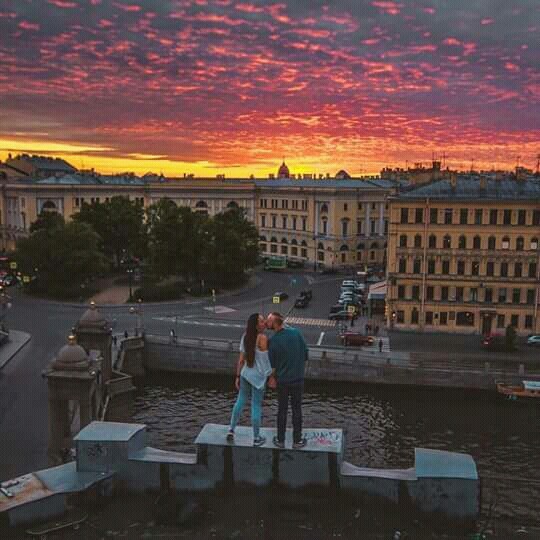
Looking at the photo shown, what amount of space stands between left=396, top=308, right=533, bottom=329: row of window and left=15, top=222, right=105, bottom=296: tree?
3245cm

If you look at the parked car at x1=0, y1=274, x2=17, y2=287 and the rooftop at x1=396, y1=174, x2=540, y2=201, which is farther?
the parked car at x1=0, y1=274, x2=17, y2=287

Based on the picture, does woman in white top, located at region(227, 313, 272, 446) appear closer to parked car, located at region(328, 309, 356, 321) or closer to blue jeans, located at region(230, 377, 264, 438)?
blue jeans, located at region(230, 377, 264, 438)

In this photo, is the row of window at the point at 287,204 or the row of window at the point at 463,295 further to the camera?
the row of window at the point at 287,204

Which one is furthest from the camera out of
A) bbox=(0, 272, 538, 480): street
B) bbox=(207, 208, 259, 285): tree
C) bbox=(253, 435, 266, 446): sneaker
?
bbox=(207, 208, 259, 285): tree

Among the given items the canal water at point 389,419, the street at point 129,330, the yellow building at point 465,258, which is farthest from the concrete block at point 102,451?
the yellow building at point 465,258

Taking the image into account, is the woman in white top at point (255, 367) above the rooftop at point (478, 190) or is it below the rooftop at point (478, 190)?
below

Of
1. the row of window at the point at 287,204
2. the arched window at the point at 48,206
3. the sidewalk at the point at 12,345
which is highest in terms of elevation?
the row of window at the point at 287,204

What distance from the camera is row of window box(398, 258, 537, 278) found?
169 feet

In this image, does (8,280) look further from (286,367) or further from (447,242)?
(286,367)

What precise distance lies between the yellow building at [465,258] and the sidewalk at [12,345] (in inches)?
1101

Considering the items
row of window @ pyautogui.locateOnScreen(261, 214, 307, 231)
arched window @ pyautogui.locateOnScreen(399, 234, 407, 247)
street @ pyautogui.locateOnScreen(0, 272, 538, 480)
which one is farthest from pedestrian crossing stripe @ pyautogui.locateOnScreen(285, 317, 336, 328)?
row of window @ pyautogui.locateOnScreen(261, 214, 307, 231)

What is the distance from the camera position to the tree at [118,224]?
8138cm

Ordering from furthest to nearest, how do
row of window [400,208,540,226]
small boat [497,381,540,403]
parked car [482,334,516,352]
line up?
1. row of window [400,208,540,226]
2. parked car [482,334,516,352]
3. small boat [497,381,540,403]

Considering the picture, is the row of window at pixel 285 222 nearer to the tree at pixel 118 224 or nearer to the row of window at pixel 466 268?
the tree at pixel 118 224
